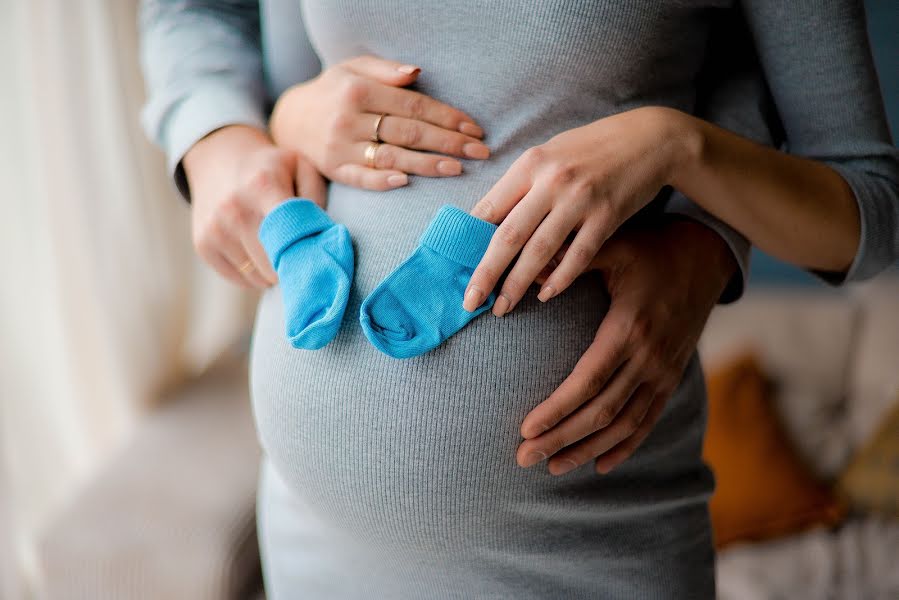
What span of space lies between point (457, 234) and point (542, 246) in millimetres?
70

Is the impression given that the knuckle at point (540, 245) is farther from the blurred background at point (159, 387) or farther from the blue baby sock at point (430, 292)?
the blurred background at point (159, 387)

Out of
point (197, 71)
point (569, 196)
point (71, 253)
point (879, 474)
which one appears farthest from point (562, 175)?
point (879, 474)

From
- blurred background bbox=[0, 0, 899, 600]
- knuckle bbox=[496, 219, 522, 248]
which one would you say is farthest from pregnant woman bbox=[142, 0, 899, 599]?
blurred background bbox=[0, 0, 899, 600]

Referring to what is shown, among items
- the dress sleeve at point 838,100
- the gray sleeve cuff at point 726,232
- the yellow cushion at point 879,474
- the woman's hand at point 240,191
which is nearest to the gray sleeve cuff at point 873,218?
the dress sleeve at point 838,100

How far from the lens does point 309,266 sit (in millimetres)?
669

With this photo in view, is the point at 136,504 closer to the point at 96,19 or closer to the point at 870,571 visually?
the point at 96,19

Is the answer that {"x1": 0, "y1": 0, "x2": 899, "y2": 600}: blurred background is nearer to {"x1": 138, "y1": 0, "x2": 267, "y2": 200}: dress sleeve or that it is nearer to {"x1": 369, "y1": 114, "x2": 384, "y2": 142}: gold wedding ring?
{"x1": 138, "y1": 0, "x2": 267, "y2": 200}: dress sleeve

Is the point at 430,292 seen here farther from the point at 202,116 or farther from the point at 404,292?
the point at 202,116

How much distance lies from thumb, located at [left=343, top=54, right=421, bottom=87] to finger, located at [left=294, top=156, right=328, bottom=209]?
106 millimetres

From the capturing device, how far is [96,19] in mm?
1627

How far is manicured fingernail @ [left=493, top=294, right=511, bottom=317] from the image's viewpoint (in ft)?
2.05

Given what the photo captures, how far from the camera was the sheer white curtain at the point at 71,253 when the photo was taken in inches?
62.2

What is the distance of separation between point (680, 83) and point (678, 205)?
0.12 m

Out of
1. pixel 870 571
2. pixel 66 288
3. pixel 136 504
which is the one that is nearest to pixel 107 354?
pixel 66 288
